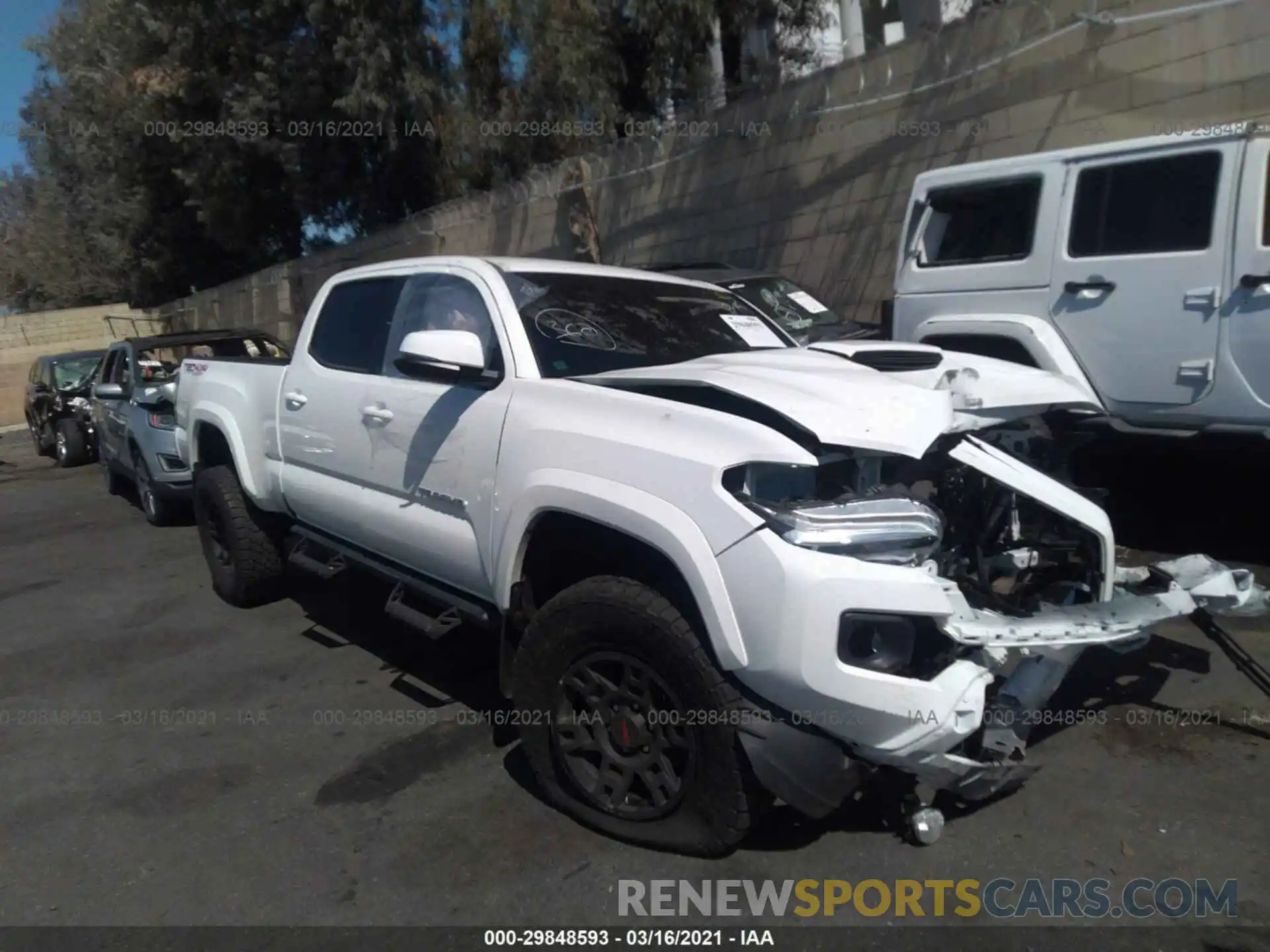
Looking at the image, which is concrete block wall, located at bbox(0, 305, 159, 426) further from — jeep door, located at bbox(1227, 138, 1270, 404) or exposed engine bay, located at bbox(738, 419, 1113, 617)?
exposed engine bay, located at bbox(738, 419, 1113, 617)

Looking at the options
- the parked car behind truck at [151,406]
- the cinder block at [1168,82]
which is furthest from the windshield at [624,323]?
the cinder block at [1168,82]

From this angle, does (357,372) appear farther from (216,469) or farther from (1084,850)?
(1084,850)

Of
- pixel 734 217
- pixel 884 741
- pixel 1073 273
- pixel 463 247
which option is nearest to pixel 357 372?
pixel 884 741

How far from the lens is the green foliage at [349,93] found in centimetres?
1353

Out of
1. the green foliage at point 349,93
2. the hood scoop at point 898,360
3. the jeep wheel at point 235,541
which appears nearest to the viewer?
the hood scoop at point 898,360

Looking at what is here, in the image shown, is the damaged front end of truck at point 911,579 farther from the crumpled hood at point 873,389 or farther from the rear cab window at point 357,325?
the rear cab window at point 357,325

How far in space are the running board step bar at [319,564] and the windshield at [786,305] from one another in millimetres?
4793

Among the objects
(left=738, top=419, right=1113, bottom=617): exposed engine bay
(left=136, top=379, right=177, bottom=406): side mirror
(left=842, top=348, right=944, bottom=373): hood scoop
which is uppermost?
(left=842, top=348, right=944, bottom=373): hood scoop

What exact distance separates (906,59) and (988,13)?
97 cm

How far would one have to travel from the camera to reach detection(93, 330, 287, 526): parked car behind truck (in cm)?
870

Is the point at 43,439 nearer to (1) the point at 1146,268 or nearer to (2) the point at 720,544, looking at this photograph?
(1) the point at 1146,268

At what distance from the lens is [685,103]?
569 inches

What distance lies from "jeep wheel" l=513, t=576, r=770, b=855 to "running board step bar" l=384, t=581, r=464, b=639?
2.02 feet

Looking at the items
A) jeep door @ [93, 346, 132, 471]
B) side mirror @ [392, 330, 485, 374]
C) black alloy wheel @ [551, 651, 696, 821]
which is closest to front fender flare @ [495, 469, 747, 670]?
black alloy wheel @ [551, 651, 696, 821]
